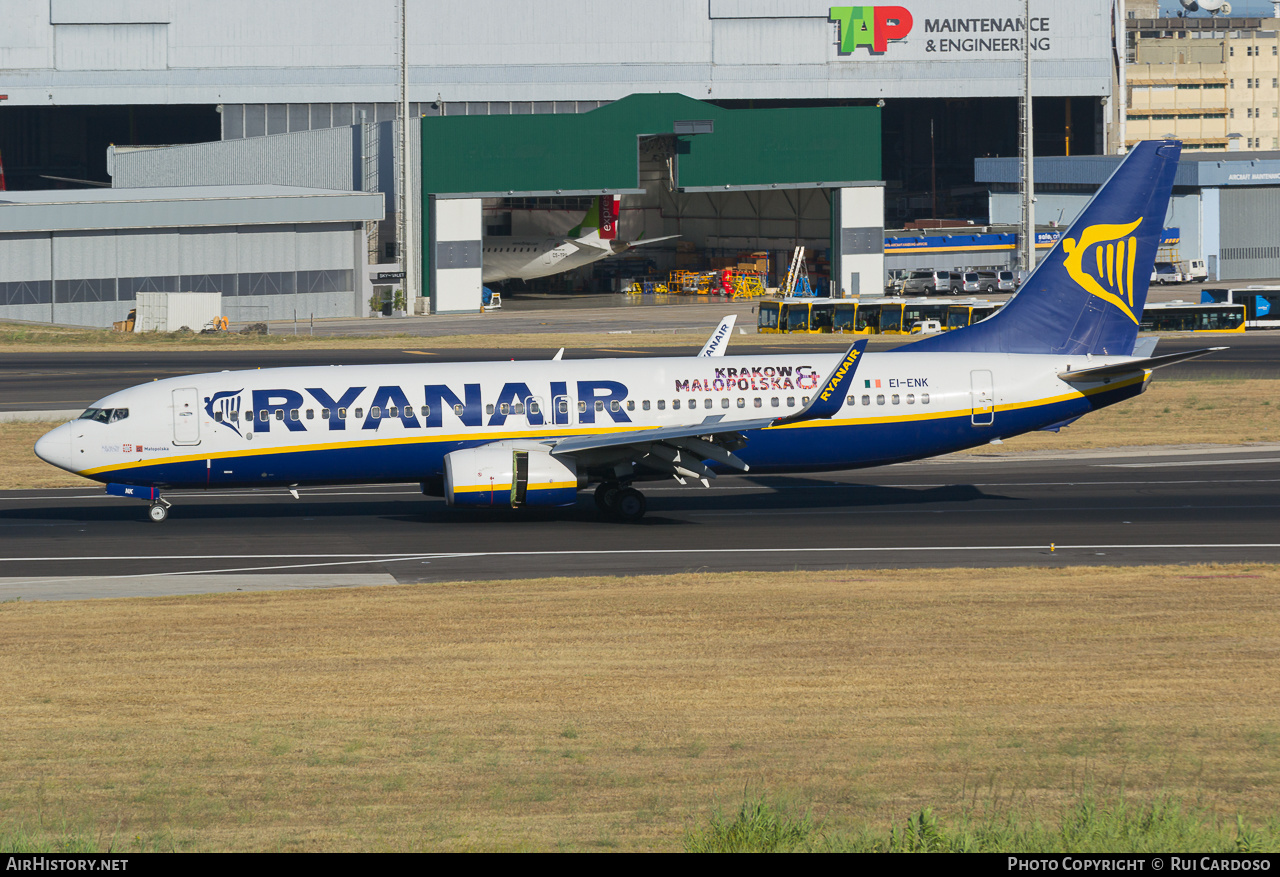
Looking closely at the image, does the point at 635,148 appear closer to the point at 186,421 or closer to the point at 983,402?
the point at 983,402

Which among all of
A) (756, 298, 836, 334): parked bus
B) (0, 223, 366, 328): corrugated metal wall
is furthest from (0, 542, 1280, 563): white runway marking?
(0, 223, 366, 328): corrugated metal wall

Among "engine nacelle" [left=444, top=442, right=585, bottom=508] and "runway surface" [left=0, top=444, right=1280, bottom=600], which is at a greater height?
"engine nacelle" [left=444, top=442, right=585, bottom=508]

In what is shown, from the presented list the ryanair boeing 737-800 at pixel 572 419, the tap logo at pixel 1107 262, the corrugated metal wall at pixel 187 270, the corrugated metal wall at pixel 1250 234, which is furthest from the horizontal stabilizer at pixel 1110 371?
the corrugated metal wall at pixel 1250 234

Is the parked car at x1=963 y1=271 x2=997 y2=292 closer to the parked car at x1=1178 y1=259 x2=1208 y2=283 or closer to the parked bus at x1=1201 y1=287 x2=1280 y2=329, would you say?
the parked car at x1=1178 y1=259 x2=1208 y2=283

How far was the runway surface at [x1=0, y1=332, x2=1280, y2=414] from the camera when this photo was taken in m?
65.3

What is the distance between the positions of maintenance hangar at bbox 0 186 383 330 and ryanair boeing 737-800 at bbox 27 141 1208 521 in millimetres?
69918

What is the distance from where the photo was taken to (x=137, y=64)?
131m

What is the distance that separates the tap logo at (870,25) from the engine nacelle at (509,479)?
112m

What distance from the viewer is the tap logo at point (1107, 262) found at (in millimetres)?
39125

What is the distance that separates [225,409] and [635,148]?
82.4m

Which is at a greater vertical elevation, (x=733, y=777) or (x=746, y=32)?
(x=746, y=32)

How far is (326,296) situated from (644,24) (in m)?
44.3

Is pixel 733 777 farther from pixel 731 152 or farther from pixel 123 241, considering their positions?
pixel 731 152
